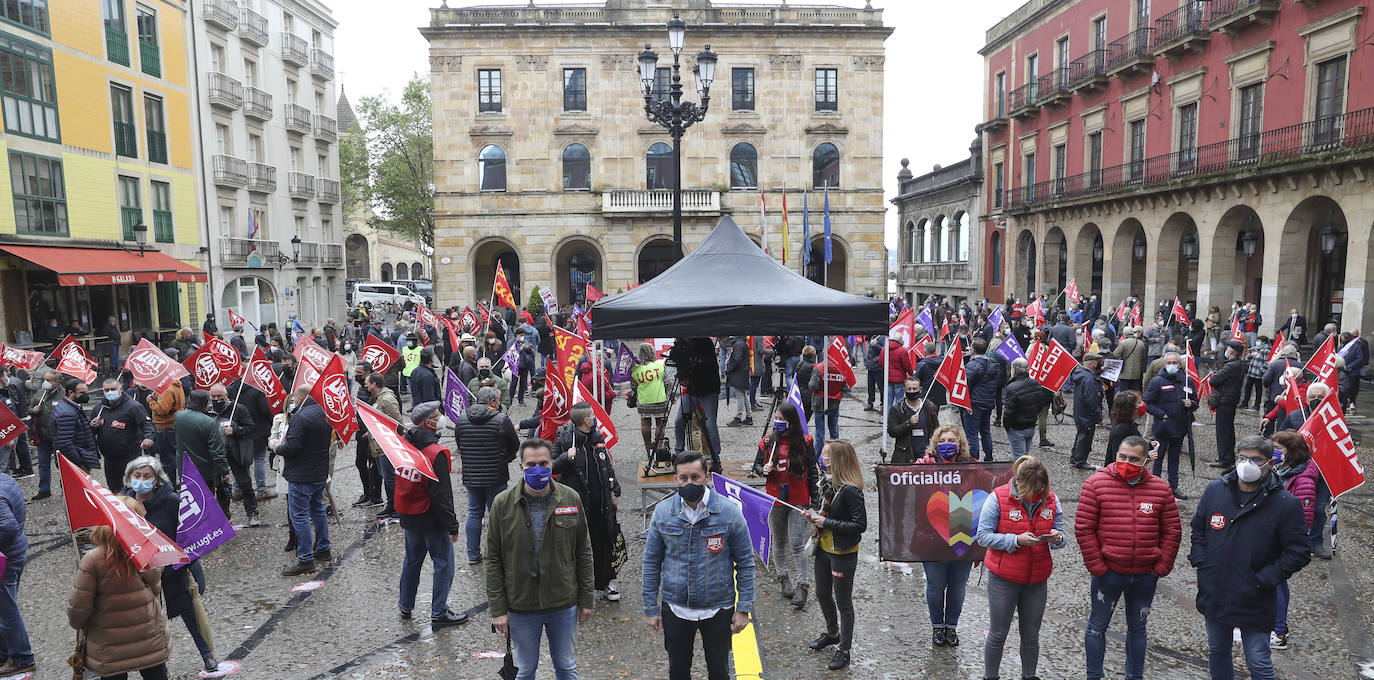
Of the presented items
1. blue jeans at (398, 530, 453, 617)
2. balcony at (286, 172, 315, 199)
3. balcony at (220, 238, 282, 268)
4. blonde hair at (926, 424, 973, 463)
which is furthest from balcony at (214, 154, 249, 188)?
blonde hair at (926, 424, 973, 463)

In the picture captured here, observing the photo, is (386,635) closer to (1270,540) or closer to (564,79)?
(1270,540)

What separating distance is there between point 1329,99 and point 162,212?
33.7 metres

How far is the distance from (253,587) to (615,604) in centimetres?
333

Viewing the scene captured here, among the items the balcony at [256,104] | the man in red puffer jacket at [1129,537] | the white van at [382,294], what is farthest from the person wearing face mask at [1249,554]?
the white van at [382,294]

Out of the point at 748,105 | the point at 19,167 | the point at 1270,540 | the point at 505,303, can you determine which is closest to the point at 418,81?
the point at 748,105

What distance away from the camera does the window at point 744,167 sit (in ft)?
121

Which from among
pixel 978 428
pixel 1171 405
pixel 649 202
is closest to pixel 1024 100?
pixel 649 202

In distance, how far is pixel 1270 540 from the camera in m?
4.58

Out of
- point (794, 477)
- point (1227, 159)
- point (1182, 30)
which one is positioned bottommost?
point (794, 477)

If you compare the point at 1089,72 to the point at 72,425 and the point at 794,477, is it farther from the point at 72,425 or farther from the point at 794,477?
the point at 72,425

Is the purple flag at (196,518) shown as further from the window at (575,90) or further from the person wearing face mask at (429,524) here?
the window at (575,90)

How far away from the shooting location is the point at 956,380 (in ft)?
33.9

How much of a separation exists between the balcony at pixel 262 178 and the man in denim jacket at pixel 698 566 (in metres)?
32.3

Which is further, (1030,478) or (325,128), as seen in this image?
(325,128)
